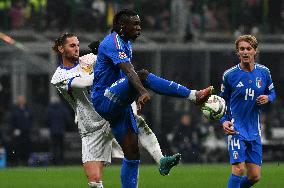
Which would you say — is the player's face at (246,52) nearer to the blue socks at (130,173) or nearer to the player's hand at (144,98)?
the blue socks at (130,173)

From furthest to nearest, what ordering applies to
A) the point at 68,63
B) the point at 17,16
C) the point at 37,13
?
the point at 17,16 → the point at 37,13 → the point at 68,63

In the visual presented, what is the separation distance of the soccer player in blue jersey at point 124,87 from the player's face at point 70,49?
116 cm

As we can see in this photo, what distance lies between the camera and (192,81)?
25.6m

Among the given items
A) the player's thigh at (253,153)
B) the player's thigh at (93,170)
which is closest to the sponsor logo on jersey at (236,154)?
the player's thigh at (253,153)

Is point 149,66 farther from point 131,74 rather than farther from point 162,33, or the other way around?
point 131,74

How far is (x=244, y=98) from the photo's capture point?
12.3 metres

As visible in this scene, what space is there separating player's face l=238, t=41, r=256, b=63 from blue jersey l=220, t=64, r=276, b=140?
155 mm

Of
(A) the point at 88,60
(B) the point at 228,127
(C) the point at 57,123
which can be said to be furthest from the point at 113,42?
(C) the point at 57,123

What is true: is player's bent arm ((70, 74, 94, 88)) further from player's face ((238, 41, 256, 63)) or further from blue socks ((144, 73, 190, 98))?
player's face ((238, 41, 256, 63))

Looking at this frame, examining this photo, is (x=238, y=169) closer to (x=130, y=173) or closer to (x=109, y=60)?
(x=130, y=173)

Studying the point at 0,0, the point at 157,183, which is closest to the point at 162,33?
the point at 0,0

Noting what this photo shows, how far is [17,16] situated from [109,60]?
1580 centimetres

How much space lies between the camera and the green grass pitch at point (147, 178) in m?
16.7

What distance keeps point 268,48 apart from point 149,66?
303 centimetres
